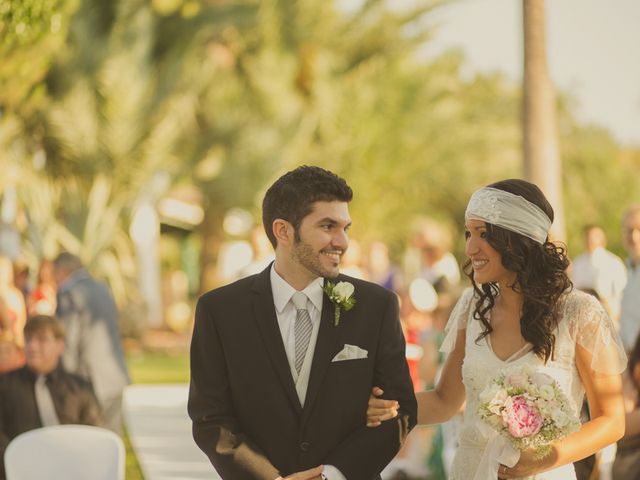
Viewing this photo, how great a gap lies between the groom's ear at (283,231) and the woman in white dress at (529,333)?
640 mm

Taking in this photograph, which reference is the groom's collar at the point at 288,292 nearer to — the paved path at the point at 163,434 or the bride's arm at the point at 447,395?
the bride's arm at the point at 447,395

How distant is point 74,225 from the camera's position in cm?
2314

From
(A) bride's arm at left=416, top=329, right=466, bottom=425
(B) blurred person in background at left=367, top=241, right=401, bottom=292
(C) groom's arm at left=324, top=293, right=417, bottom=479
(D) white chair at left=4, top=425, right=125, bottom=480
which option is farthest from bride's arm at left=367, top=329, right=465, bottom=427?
(B) blurred person in background at left=367, top=241, right=401, bottom=292

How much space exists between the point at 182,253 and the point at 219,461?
32.1m

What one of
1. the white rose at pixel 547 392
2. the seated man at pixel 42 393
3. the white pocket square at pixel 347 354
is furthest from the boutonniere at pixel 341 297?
the seated man at pixel 42 393

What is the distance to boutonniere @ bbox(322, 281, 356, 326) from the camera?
13.8 ft

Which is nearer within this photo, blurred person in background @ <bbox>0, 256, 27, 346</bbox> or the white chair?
the white chair

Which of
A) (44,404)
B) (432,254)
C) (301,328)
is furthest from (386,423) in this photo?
(432,254)

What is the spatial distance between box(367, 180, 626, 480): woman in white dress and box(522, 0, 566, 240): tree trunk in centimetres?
573

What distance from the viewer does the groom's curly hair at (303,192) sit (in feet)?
13.7

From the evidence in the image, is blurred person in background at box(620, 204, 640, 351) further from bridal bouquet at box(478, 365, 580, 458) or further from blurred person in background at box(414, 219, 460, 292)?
bridal bouquet at box(478, 365, 580, 458)

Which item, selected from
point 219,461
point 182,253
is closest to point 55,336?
point 219,461

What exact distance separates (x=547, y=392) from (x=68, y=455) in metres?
3.08

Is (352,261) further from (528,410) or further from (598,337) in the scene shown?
(528,410)
